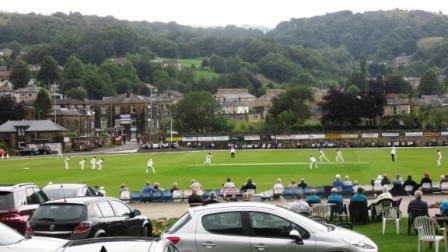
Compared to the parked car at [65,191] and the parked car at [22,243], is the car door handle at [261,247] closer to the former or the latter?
the parked car at [22,243]

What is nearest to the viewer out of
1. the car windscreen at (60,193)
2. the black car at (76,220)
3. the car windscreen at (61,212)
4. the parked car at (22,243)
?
the parked car at (22,243)

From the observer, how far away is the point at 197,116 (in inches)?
5719

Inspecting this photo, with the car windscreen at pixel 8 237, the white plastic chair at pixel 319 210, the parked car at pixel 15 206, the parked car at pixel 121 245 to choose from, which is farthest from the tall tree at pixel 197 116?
Result: the parked car at pixel 121 245

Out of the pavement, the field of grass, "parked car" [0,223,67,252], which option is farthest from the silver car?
the field of grass

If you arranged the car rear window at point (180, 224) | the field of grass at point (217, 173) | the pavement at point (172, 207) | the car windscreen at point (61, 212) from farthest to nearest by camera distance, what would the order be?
the field of grass at point (217, 173), the pavement at point (172, 207), the car windscreen at point (61, 212), the car rear window at point (180, 224)

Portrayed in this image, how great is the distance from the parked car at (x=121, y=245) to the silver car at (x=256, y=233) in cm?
331

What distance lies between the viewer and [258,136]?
4852 inches

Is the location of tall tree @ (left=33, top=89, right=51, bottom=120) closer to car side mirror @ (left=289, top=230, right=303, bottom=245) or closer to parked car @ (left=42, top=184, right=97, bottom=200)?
parked car @ (left=42, top=184, right=97, bottom=200)

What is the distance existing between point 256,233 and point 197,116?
434 feet

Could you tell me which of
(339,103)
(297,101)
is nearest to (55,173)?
(339,103)

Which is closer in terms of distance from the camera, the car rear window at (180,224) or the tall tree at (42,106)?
the car rear window at (180,224)

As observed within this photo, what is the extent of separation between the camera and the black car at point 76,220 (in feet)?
52.1

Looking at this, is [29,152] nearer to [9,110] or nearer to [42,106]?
[9,110]

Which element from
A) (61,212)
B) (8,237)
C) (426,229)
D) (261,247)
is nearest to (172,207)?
(61,212)
